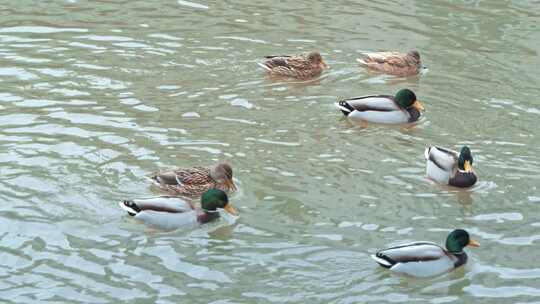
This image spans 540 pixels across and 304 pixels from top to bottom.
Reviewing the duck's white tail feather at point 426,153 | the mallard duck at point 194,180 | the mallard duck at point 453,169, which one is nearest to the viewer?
the mallard duck at point 194,180

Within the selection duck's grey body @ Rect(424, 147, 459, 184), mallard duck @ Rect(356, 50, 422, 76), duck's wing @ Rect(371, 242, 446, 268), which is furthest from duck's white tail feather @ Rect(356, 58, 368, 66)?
duck's wing @ Rect(371, 242, 446, 268)

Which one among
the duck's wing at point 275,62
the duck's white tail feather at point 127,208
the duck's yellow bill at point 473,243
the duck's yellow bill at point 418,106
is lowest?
the duck's white tail feather at point 127,208

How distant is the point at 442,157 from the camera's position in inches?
485

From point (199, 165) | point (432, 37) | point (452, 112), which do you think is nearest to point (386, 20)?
point (432, 37)

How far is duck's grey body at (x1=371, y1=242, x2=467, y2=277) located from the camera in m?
9.98

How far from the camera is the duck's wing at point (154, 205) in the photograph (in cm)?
1079

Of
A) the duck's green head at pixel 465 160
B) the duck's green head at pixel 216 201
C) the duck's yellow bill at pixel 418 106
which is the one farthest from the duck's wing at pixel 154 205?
the duck's yellow bill at pixel 418 106

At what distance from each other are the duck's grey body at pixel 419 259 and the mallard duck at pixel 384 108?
3933mm

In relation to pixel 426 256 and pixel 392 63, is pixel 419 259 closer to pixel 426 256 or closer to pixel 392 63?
pixel 426 256

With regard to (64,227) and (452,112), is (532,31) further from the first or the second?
(64,227)

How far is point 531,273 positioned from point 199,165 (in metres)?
3.93

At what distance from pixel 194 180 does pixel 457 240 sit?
9.41 feet

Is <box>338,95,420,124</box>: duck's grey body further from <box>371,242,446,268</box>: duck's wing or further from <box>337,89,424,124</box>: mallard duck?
<box>371,242,446,268</box>: duck's wing

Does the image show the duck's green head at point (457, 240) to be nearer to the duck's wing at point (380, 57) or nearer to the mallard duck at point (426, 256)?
the mallard duck at point (426, 256)
